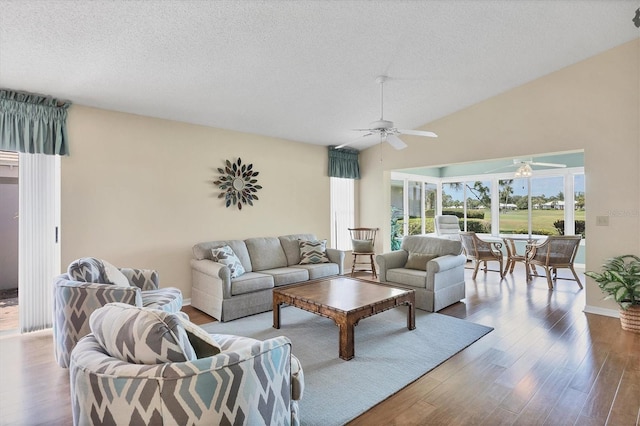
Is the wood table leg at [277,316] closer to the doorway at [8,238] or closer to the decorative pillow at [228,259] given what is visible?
the decorative pillow at [228,259]

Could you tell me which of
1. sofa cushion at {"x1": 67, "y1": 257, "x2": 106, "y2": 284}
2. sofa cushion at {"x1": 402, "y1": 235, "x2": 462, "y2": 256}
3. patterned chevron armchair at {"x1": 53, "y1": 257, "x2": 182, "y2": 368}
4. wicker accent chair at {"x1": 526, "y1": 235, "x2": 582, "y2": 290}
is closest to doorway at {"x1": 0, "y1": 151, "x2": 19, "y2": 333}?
patterned chevron armchair at {"x1": 53, "y1": 257, "x2": 182, "y2": 368}

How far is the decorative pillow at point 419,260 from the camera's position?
4.56 m

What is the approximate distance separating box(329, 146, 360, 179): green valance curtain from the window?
0.18 meters

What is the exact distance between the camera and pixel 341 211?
677 centimetres

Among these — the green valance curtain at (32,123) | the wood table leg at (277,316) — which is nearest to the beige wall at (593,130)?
the wood table leg at (277,316)

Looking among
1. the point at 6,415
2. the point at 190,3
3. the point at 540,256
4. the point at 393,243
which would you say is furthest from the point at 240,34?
the point at 393,243

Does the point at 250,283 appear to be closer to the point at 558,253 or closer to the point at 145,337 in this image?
the point at 145,337

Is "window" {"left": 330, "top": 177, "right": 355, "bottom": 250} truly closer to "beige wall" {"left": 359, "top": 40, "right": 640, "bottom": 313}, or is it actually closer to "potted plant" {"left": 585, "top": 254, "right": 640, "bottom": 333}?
"beige wall" {"left": 359, "top": 40, "right": 640, "bottom": 313}

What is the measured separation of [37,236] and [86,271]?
1.34 metres

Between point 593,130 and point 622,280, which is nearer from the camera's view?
point 622,280

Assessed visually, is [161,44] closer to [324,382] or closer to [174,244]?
[174,244]

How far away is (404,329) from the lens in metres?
3.61

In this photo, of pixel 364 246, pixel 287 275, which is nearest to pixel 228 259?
pixel 287 275

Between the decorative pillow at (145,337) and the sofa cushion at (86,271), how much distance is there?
1579mm
